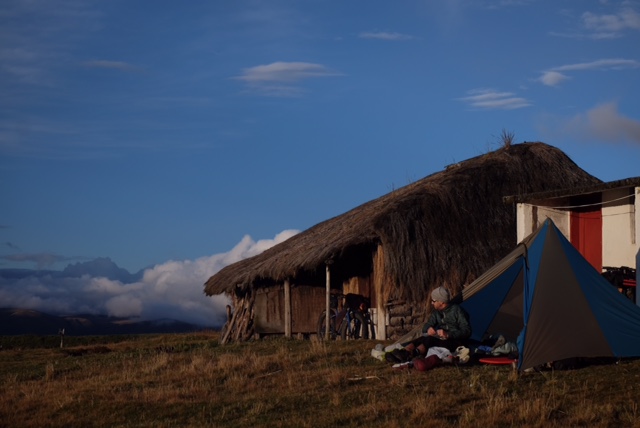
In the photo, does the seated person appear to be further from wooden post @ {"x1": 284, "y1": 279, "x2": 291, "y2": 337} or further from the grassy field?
wooden post @ {"x1": 284, "y1": 279, "x2": 291, "y2": 337}

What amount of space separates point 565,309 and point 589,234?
4713mm

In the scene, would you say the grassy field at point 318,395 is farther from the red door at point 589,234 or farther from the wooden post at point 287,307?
the wooden post at point 287,307

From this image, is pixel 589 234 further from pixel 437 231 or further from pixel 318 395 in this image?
pixel 318 395

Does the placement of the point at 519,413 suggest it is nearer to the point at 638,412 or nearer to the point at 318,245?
the point at 638,412

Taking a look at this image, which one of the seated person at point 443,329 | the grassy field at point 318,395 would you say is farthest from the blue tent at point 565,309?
the seated person at point 443,329

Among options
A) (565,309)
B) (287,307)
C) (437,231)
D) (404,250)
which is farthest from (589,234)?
(287,307)

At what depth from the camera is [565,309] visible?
1214cm

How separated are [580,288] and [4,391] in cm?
840

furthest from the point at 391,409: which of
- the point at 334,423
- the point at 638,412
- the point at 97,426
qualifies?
the point at 97,426

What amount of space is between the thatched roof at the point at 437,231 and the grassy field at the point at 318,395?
3775 millimetres

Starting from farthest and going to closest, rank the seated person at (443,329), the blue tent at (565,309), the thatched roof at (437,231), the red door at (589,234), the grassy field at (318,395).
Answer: the thatched roof at (437,231), the red door at (589,234), the seated person at (443,329), the blue tent at (565,309), the grassy field at (318,395)

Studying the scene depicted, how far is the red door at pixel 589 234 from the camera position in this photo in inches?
640

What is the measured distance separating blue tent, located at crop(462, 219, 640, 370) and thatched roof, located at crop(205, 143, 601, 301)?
Answer: 4.94 m

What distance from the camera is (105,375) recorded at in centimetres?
1434
